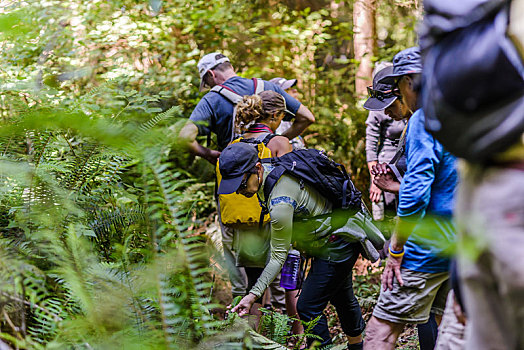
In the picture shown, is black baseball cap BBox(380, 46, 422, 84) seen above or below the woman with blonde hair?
above

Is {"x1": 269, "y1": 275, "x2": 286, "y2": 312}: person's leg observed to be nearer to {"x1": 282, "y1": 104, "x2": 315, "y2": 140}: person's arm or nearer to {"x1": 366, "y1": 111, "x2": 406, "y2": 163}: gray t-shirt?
{"x1": 282, "y1": 104, "x2": 315, "y2": 140}: person's arm

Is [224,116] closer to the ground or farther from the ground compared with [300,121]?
farther from the ground

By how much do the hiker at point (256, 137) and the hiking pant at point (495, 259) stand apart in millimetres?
2944

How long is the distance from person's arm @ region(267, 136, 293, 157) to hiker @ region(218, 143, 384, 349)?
0.52 m

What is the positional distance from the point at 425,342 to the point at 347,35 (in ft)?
21.9

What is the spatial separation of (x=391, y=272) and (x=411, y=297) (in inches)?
7.1

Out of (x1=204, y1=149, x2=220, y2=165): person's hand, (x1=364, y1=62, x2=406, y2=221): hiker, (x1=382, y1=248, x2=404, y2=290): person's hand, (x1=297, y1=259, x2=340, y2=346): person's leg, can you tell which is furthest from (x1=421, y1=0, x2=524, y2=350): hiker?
(x1=364, y1=62, x2=406, y2=221): hiker

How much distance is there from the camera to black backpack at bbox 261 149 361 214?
11.0 ft

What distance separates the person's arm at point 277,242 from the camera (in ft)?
10.6

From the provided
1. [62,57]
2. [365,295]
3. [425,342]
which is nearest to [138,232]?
[425,342]

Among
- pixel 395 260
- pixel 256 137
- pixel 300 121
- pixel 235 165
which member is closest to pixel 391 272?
pixel 395 260

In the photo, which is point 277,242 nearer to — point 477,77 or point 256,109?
point 256,109

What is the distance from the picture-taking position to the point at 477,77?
1.18 meters

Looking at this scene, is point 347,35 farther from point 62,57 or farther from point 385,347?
point 385,347
